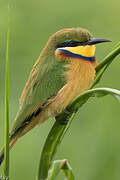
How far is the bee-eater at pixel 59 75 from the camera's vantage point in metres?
1.43

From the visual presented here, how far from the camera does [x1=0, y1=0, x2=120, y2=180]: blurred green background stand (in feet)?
6.47

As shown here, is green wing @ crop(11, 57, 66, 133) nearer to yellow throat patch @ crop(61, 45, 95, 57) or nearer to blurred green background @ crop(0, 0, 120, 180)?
yellow throat patch @ crop(61, 45, 95, 57)

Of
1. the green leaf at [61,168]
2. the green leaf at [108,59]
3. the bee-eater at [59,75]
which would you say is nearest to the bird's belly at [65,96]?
the bee-eater at [59,75]

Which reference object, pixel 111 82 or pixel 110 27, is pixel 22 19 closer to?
pixel 110 27

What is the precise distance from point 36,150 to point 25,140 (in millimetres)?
162

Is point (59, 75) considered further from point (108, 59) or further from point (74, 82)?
point (108, 59)

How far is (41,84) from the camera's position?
1.46 meters

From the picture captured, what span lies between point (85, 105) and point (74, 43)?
2.57ft

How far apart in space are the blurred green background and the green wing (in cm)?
53

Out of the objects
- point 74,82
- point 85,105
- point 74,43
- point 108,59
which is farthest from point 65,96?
point 85,105

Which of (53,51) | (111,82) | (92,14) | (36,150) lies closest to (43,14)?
(92,14)

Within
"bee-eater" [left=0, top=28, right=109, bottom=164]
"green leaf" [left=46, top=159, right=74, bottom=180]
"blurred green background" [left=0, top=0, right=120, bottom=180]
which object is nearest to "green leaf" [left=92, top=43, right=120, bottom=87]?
"green leaf" [left=46, top=159, right=74, bottom=180]

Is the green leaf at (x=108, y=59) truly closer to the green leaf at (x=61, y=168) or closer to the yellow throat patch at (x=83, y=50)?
the green leaf at (x=61, y=168)

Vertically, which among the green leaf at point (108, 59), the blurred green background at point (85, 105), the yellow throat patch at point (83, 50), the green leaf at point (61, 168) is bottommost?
the blurred green background at point (85, 105)
